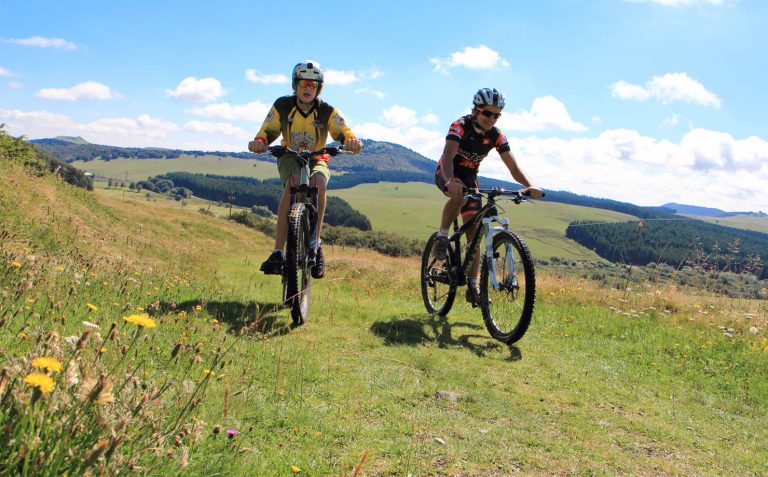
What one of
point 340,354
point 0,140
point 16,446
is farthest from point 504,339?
point 0,140

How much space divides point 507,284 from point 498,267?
0.29 metres

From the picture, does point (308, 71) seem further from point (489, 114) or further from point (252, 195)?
point (252, 195)

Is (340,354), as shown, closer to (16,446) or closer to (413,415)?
→ (413,415)

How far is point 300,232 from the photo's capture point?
22.8ft

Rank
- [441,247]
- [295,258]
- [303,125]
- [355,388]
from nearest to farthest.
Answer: [355,388]
[295,258]
[303,125]
[441,247]

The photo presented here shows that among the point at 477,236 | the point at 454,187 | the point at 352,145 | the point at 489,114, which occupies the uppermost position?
the point at 489,114

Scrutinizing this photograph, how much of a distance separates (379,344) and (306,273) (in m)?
1.97

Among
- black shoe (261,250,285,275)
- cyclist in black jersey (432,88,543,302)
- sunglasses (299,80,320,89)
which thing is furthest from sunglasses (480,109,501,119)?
black shoe (261,250,285,275)

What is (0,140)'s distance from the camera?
20203 millimetres

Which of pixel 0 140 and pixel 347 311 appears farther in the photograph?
pixel 0 140

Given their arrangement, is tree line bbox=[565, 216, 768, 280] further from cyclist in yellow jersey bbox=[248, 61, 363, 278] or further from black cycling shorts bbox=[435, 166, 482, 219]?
cyclist in yellow jersey bbox=[248, 61, 363, 278]

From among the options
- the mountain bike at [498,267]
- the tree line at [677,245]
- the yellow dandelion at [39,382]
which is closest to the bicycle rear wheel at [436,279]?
the mountain bike at [498,267]

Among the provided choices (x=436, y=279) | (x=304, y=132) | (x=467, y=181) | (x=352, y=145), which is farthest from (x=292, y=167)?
(x=436, y=279)

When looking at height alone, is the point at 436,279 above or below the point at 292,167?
below
